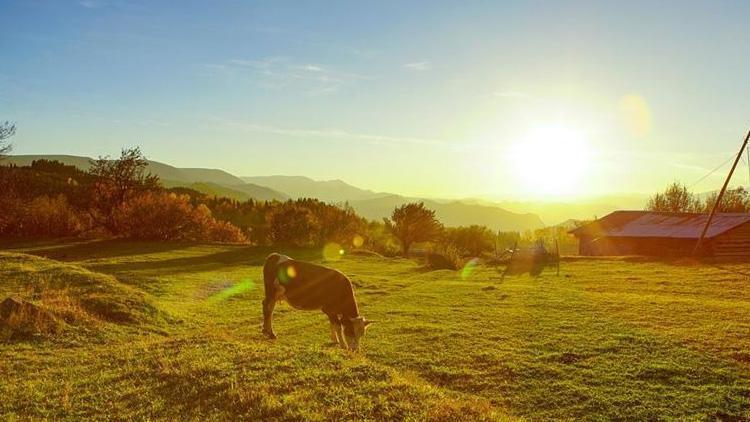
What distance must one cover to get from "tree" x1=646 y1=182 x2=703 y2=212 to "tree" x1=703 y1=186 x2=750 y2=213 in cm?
444

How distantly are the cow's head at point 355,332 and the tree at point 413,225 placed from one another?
48.7 metres

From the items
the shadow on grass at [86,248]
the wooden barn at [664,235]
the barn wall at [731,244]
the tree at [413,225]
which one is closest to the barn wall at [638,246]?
the wooden barn at [664,235]

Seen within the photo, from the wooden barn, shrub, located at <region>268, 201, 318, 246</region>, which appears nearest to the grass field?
the wooden barn

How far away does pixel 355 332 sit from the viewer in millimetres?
12516

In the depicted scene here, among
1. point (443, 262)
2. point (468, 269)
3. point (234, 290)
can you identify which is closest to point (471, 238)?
point (443, 262)

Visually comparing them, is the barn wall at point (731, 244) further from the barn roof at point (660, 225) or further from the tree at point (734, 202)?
the tree at point (734, 202)

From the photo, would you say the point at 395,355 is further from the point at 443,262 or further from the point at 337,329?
the point at 443,262

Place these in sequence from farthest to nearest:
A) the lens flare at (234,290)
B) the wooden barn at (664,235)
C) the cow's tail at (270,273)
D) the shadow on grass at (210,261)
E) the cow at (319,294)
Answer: the wooden barn at (664,235) < the shadow on grass at (210,261) < the lens flare at (234,290) < the cow's tail at (270,273) < the cow at (319,294)

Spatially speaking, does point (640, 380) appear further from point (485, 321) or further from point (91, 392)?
point (91, 392)

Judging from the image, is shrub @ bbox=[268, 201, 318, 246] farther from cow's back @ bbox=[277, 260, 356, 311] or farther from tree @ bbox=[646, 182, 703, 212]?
tree @ bbox=[646, 182, 703, 212]

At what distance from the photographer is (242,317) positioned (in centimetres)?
1817

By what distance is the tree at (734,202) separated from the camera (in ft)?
224

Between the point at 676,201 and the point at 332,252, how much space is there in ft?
218

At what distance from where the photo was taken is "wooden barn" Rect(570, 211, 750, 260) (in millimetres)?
41344
